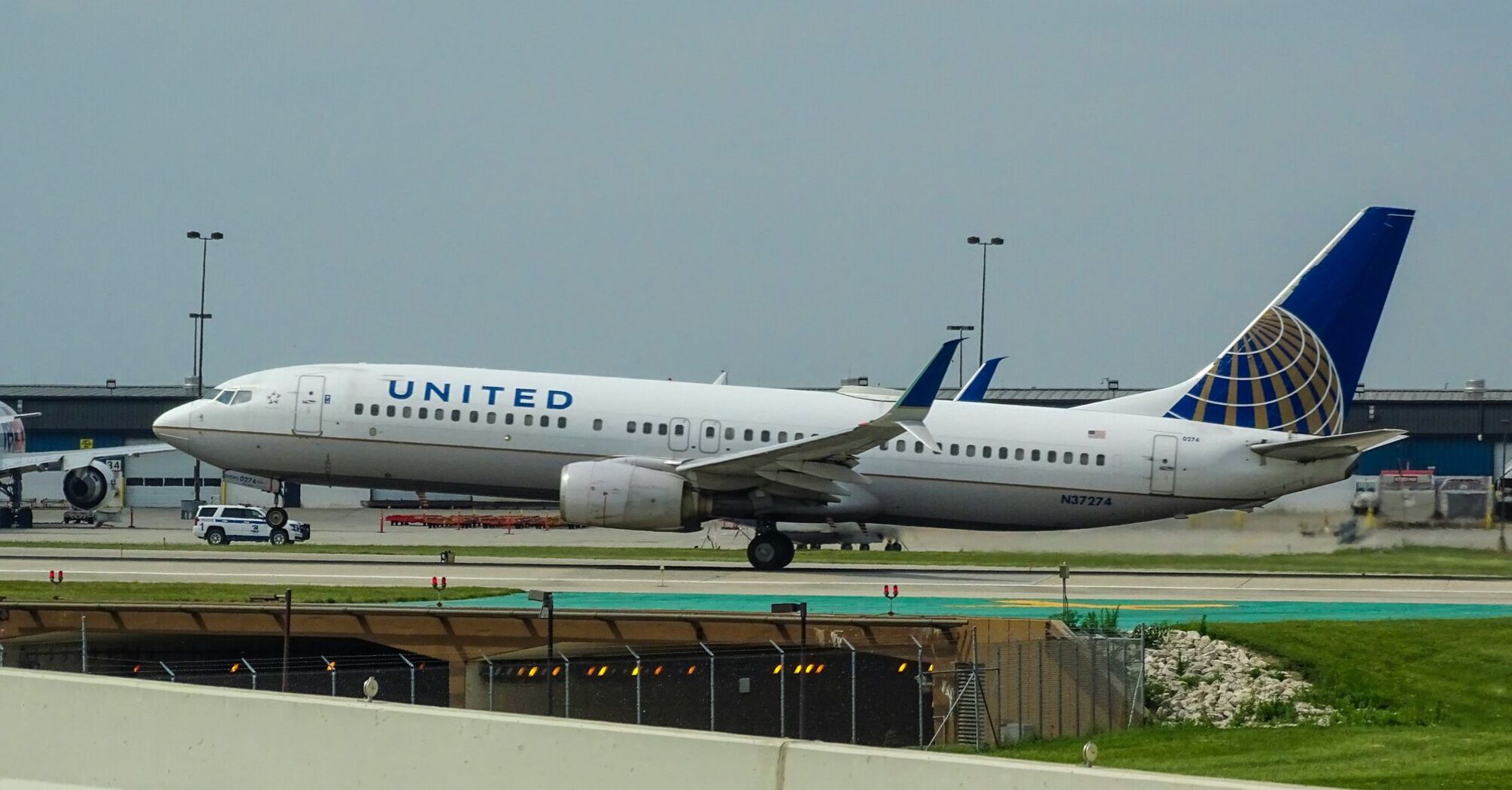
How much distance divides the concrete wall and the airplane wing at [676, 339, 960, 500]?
2086cm

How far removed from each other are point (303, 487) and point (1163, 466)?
190ft

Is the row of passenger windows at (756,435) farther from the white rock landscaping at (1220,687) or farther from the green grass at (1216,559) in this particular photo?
the white rock landscaping at (1220,687)

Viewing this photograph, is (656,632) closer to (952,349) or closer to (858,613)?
(858,613)

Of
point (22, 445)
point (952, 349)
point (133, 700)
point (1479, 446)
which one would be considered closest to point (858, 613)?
point (952, 349)

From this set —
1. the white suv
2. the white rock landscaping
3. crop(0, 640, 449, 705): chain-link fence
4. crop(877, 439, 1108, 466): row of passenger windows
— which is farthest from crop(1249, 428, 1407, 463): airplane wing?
the white suv

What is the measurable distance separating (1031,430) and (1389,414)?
54801mm

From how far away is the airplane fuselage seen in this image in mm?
33750

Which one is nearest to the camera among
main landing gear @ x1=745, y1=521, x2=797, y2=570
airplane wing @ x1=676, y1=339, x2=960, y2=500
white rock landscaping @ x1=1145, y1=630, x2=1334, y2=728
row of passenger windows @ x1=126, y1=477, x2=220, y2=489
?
white rock landscaping @ x1=1145, y1=630, x2=1334, y2=728

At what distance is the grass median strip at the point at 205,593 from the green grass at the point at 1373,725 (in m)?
11.9

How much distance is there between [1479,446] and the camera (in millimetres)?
82312

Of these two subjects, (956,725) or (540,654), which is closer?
(956,725)

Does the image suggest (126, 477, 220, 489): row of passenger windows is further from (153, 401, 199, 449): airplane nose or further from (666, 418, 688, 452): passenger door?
(666, 418, 688, 452): passenger door

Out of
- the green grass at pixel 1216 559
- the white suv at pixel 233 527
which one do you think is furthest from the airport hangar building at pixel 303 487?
the green grass at pixel 1216 559

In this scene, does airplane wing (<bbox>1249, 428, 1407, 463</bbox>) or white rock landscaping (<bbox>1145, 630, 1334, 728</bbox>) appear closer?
white rock landscaping (<bbox>1145, 630, 1334, 728</bbox>)
